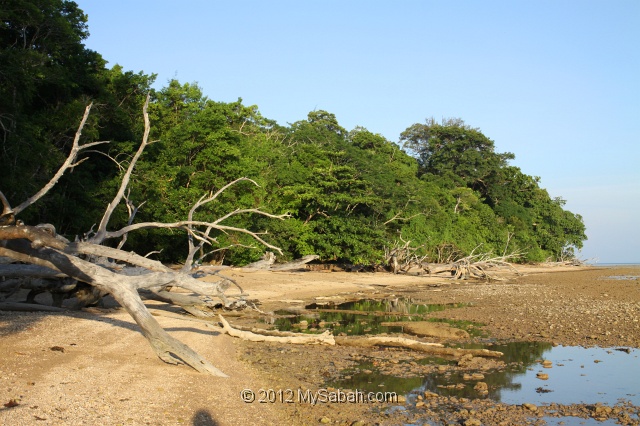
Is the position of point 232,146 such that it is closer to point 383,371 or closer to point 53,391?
point 383,371

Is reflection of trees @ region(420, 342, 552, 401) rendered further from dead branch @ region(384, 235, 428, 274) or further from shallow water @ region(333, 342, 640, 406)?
dead branch @ region(384, 235, 428, 274)

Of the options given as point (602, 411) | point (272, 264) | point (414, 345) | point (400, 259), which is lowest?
point (414, 345)

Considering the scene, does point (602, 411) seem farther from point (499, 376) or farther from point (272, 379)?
point (272, 379)

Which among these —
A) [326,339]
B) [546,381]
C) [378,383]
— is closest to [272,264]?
[326,339]

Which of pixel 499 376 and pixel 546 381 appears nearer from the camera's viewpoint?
pixel 546 381

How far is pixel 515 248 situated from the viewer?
5659 centimetres

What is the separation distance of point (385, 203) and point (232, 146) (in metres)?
14.9

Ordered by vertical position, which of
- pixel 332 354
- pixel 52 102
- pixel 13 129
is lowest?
pixel 332 354

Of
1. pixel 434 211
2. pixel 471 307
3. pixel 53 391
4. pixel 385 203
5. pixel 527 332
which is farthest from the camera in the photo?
pixel 434 211

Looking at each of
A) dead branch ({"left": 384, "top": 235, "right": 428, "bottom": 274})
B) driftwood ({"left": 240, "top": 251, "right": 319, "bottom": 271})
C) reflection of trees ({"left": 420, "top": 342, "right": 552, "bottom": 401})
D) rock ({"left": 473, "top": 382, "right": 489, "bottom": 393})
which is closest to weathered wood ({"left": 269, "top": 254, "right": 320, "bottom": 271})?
driftwood ({"left": 240, "top": 251, "right": 319, "bottom": 271})

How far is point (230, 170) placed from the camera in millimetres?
28484

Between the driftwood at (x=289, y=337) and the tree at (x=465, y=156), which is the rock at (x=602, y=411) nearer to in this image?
the driftwood at (x=289, y=337)

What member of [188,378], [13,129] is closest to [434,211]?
[13,129]

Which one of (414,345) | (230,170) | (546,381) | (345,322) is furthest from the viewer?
(230,170)
